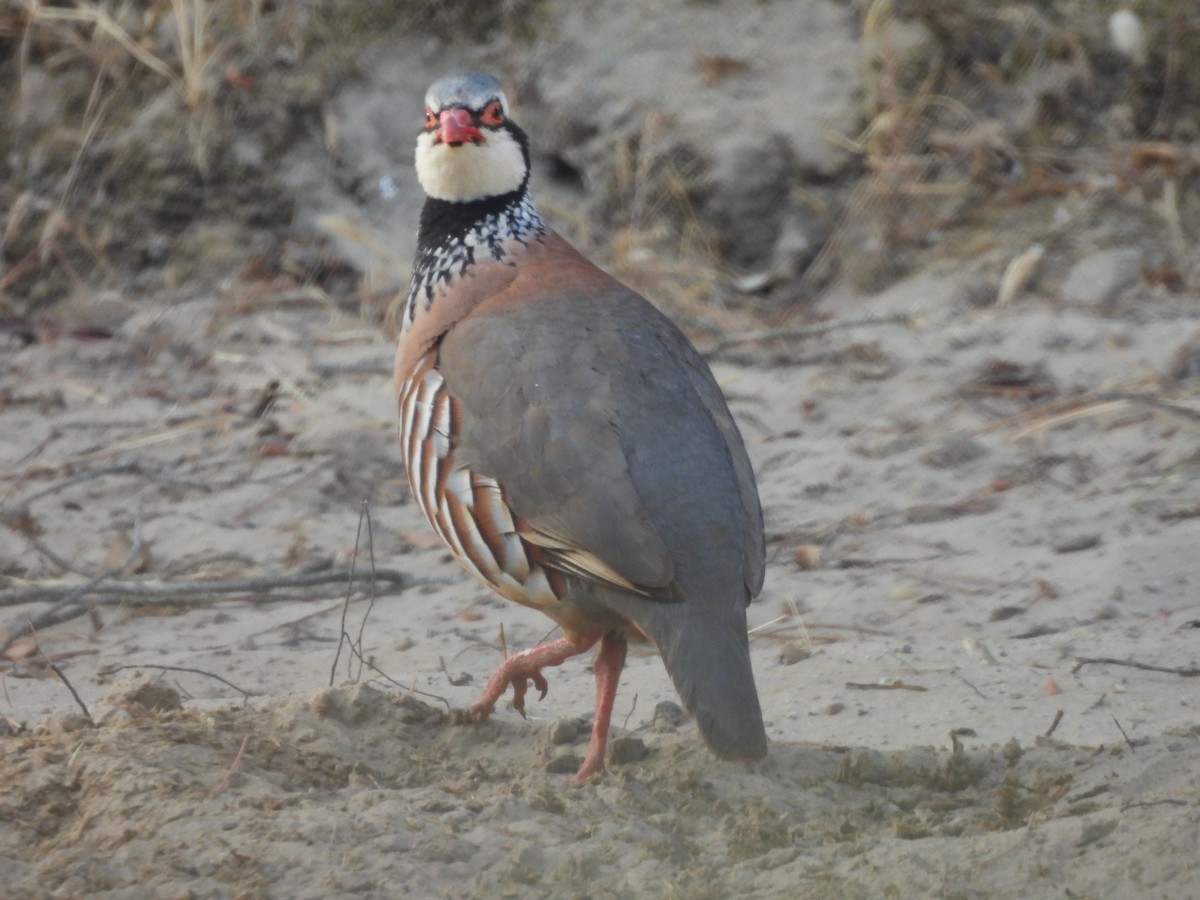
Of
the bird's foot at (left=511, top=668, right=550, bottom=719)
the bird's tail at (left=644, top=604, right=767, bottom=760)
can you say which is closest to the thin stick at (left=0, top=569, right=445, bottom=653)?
the bird's foot at (left=511, top=668, right=550, bottom=719)

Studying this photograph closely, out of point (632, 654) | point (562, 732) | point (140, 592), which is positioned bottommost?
point (632, 654)

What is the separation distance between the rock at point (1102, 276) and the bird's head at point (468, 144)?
9.88ft

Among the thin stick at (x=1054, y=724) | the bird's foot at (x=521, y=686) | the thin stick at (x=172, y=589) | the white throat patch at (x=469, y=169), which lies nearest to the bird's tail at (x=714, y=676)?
the bird's foot at (x=521, y=686)

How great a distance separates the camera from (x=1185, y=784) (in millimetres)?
2768

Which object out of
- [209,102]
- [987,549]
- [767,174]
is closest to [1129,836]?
[987,549]

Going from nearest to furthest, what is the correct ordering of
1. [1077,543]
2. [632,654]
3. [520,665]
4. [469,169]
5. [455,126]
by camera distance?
1. [520,665]
2. [455,126]
3. [469,169]
4. [632,654]
5. [1077,543]

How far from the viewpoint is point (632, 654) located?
4254 mm

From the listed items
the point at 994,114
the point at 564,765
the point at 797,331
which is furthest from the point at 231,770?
the point at 994,114

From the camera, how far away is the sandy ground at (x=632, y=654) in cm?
262

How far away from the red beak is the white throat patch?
45 mm

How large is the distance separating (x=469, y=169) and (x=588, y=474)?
1203mm

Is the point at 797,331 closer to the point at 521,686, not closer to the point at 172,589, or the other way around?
the point at 172,589

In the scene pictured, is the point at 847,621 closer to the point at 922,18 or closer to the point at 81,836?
the point at 81,836

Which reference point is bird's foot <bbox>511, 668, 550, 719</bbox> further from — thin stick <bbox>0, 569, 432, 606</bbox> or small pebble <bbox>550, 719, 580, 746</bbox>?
thin stick <bbox>0, 569, 432, 606</bbox>
